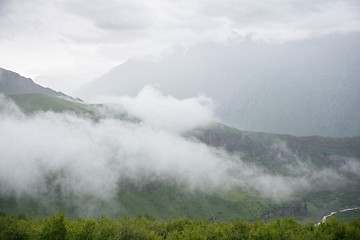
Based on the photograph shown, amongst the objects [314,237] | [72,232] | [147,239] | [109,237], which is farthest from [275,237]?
[72,232]

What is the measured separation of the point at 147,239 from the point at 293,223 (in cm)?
4865

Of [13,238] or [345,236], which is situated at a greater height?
[345,236]

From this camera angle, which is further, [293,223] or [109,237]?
[293,223]

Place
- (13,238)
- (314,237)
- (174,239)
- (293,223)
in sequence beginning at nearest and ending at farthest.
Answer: (314,237), (13,238), (174,239), (293,223)

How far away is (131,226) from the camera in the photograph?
9256cm

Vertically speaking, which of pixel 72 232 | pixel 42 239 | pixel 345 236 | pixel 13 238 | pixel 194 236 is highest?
pixel 345 236

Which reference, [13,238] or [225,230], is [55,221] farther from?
[225,230]

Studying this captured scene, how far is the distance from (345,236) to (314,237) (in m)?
7.89

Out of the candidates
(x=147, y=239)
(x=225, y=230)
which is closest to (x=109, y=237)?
(x=147, y=239)

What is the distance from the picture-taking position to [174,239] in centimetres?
8325

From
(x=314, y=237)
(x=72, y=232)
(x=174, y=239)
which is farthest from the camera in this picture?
(x=174, y=239)

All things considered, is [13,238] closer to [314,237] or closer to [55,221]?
[55,221]

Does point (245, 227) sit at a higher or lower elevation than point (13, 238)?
higher

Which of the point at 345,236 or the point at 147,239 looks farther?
the point at 147,239
